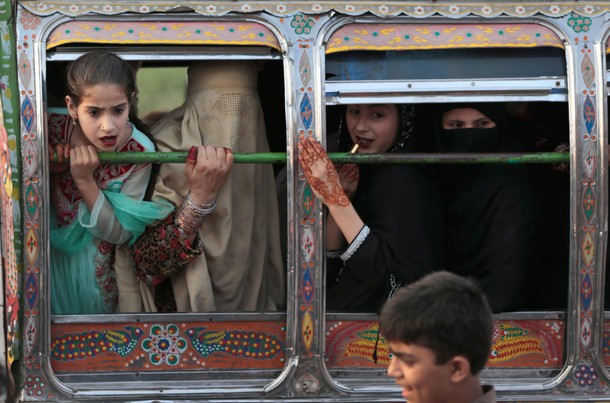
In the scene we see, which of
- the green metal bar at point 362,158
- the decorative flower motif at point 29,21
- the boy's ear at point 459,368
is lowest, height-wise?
the boy's ear at point 459,368

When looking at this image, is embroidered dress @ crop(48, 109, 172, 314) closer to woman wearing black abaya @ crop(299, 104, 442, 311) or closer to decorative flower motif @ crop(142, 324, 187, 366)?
decorative flower motif @ crop(142, 324, 187, 366)

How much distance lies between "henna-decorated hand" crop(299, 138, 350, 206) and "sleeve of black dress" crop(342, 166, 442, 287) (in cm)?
29

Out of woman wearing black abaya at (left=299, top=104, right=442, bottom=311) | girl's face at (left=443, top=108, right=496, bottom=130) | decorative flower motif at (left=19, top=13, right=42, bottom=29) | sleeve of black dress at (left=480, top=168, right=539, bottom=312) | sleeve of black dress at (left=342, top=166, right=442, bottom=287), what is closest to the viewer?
decorative flower motif at (left=19, top=13, right=42, bottom=29)

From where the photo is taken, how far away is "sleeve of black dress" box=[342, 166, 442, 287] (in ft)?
A: 15.8

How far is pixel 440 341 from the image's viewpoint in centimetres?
303

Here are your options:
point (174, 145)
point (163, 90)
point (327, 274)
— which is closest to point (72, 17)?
point (174, 145)

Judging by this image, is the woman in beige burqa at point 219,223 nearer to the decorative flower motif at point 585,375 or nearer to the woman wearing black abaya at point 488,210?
the woman wearing black abaya at point 488,210

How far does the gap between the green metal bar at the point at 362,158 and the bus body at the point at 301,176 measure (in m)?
0.11

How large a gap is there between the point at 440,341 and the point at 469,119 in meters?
2.16

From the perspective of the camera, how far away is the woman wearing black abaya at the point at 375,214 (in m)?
4.68

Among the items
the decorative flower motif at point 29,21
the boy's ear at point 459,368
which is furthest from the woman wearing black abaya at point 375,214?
the boy's ear at point 459,368

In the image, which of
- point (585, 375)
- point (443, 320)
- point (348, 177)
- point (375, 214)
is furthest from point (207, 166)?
point (443, 320)

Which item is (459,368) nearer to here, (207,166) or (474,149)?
(207,166)

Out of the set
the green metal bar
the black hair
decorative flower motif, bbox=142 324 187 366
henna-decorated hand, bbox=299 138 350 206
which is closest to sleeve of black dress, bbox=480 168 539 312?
the green metal bar
